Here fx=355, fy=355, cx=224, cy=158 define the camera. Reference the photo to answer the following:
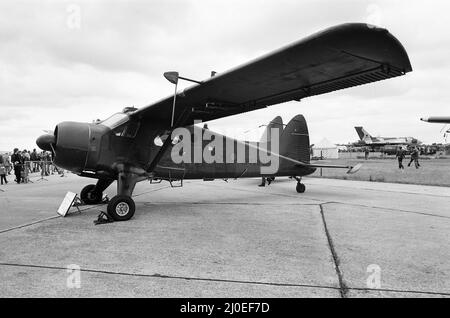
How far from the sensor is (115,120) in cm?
801

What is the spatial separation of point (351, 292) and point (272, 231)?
2.72 m

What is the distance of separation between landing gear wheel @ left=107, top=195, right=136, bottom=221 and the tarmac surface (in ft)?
0.73

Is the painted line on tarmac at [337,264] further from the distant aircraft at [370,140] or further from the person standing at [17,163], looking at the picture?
the distant aircraft at [370,140]

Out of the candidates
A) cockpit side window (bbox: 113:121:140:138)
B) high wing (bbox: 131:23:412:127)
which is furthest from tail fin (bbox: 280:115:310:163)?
cockpit side window (bbox: 113:121:140:138)

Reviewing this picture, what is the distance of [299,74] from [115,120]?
14.3 ft

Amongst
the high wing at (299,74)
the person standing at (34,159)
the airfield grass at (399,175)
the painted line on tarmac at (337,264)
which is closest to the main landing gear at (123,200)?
the high wing at (299,74)

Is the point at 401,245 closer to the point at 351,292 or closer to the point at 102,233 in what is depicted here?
the point at 351,292

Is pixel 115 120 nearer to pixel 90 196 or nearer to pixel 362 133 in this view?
pixel 90 196

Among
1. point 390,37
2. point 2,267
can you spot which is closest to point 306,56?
point 390,37

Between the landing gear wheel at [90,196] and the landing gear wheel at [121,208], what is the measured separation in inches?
97.9

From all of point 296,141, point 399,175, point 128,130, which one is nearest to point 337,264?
point 128,130

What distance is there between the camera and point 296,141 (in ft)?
40.1

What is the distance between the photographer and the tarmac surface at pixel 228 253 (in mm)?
3336

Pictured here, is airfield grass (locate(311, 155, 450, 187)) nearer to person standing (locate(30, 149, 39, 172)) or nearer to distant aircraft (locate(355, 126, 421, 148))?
person standing (locate(30, 149, 39, 172))
